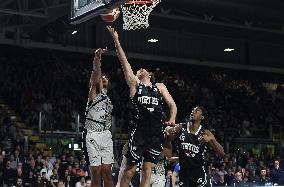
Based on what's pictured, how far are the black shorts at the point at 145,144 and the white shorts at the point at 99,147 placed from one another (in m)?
0.58

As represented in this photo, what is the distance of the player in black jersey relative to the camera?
27.3ft

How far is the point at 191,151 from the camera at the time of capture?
832 cm

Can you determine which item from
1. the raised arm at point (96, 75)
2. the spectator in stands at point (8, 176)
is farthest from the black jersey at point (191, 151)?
the spectator in stands at point (8, 176)

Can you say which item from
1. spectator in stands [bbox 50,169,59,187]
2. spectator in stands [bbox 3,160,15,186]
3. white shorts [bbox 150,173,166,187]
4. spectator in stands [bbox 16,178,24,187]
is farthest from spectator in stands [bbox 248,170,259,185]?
white shorts [bbox 150,173,166,187]

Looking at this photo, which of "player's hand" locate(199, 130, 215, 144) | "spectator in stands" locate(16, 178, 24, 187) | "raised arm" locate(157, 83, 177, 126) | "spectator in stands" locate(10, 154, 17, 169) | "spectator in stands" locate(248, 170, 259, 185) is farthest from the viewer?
"spectator in stands" locate(248, 170, 259, 185)

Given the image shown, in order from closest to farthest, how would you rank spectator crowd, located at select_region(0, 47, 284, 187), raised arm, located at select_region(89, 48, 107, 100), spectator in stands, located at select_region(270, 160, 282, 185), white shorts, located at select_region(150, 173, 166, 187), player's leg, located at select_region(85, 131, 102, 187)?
1. raised arm, located at select_region(89, 48, 107, 100)
2. player's leg, located at select_region(85, 131, 102, 187)
3. white shorts, located at select_region(150, 173, 166, 187)
4. spectator crowd, located at select_region(0, 47, 284, 187)
5. spectator in stands, located at select_region(270, 160, 282, 185)

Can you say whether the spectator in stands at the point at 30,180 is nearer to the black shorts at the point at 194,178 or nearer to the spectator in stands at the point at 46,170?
the spectator in stands at the point at 46,170

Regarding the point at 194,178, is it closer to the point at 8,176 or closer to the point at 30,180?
the point at 30,180

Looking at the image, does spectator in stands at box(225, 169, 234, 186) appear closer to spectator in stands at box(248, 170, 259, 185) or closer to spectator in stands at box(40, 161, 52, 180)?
spectator in stands at box(248, 170, 259, 185)

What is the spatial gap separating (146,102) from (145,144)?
0.55m

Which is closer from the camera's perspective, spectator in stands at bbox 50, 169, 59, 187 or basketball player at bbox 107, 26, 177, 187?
basketball player at bbox 107, 26, 177, 187

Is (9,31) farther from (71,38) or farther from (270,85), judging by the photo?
(270,85)

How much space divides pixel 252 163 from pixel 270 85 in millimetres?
11729

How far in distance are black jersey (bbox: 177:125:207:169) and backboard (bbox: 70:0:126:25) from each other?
2.45 m
